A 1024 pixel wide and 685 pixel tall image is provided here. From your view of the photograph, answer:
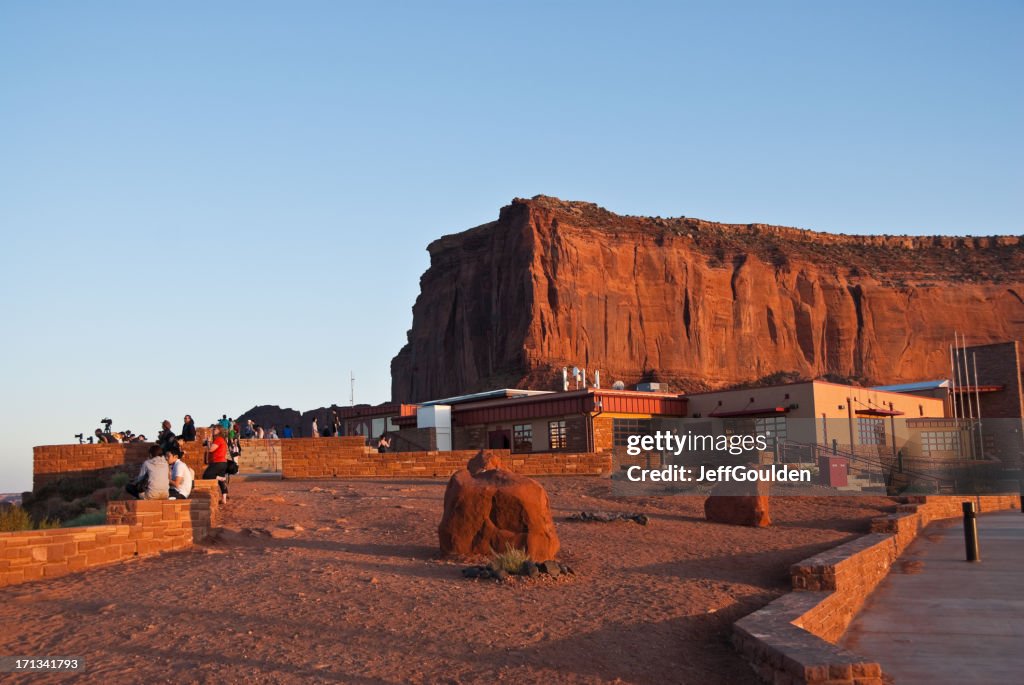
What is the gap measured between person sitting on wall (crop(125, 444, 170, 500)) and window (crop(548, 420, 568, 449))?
24540 mm

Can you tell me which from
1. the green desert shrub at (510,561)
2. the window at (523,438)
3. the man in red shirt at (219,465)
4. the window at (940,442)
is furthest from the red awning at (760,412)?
the green desert shrub at (510,561)

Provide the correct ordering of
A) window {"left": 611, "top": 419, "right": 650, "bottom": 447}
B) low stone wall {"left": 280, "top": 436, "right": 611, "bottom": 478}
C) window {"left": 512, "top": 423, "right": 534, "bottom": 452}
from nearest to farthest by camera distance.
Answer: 1. low stone wall {"left": 280, "top": 436, "right": 611, "bottom": 478}
2. window {"left": 611, "top": 419, "right": 650, "bottom": 447}
3. window {"left": 512, "top": 423, "right": 534, "bottom": 452}

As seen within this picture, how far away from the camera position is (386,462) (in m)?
25.2

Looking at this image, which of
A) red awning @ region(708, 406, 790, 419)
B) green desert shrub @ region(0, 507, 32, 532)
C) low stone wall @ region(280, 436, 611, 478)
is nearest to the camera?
green desert shrub @ region(0, 507, 32, 532)

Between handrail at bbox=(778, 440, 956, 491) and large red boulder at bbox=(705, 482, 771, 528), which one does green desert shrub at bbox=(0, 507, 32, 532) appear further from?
handrail at bbox=(778, 440, 956, 491)

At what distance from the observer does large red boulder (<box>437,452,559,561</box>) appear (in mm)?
11711

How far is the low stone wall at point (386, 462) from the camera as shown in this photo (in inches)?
985

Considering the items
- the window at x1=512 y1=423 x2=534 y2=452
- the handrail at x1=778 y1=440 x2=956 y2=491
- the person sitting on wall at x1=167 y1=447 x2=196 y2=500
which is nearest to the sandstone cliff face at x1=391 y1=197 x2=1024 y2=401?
the window at x1=512 y1=423 x2=534 y2=452

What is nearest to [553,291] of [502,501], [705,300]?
[705,300]

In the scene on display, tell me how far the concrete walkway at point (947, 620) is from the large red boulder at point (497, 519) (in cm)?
360

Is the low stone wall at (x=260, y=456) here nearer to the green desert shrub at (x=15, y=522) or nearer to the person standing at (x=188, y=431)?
the person standing at (x=188, y=431)

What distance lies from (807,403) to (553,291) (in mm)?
49507

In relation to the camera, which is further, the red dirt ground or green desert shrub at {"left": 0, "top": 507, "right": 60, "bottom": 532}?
green desert shrub at {"left": 0, "top": 507, "right": 60, "bottom": 532}

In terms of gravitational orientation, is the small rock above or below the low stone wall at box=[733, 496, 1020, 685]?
above
